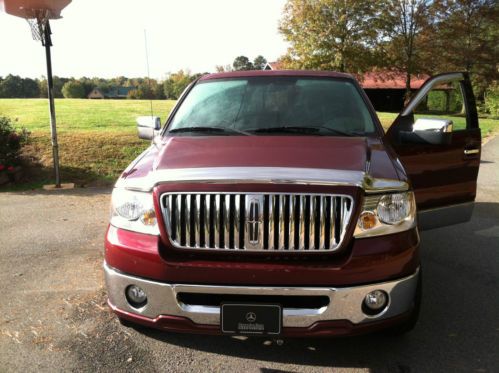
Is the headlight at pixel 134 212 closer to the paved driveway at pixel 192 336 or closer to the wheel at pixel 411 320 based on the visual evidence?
the paved driveway at pixel 192 336

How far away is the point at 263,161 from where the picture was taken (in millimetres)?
2893

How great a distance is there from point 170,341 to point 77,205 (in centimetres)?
484

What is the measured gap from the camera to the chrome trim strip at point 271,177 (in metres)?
2.69

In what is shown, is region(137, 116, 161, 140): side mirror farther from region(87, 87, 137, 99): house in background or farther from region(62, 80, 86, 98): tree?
region(62, 80, 86, 98): tree

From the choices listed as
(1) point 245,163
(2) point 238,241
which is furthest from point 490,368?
(1) point 245,163

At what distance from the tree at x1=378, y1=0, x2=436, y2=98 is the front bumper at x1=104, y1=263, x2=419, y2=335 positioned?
2925cm

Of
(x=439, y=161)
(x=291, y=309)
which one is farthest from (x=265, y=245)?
(x=439, y=161)

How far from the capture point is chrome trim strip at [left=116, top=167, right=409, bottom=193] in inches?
106

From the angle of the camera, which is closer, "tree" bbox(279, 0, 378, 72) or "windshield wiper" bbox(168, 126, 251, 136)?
"windshield wiper" bbox(168, 126, 251, 136)

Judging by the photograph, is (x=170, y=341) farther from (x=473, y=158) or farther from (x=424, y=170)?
(x=473, y=158)

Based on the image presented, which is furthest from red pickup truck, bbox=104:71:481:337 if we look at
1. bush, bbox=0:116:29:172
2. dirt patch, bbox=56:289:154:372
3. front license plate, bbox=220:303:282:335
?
bush, bbox=0:116:29:172

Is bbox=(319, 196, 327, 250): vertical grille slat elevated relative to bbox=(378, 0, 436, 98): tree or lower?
lower

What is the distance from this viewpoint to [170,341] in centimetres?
328

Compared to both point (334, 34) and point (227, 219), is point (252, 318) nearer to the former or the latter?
point (227, 219)
